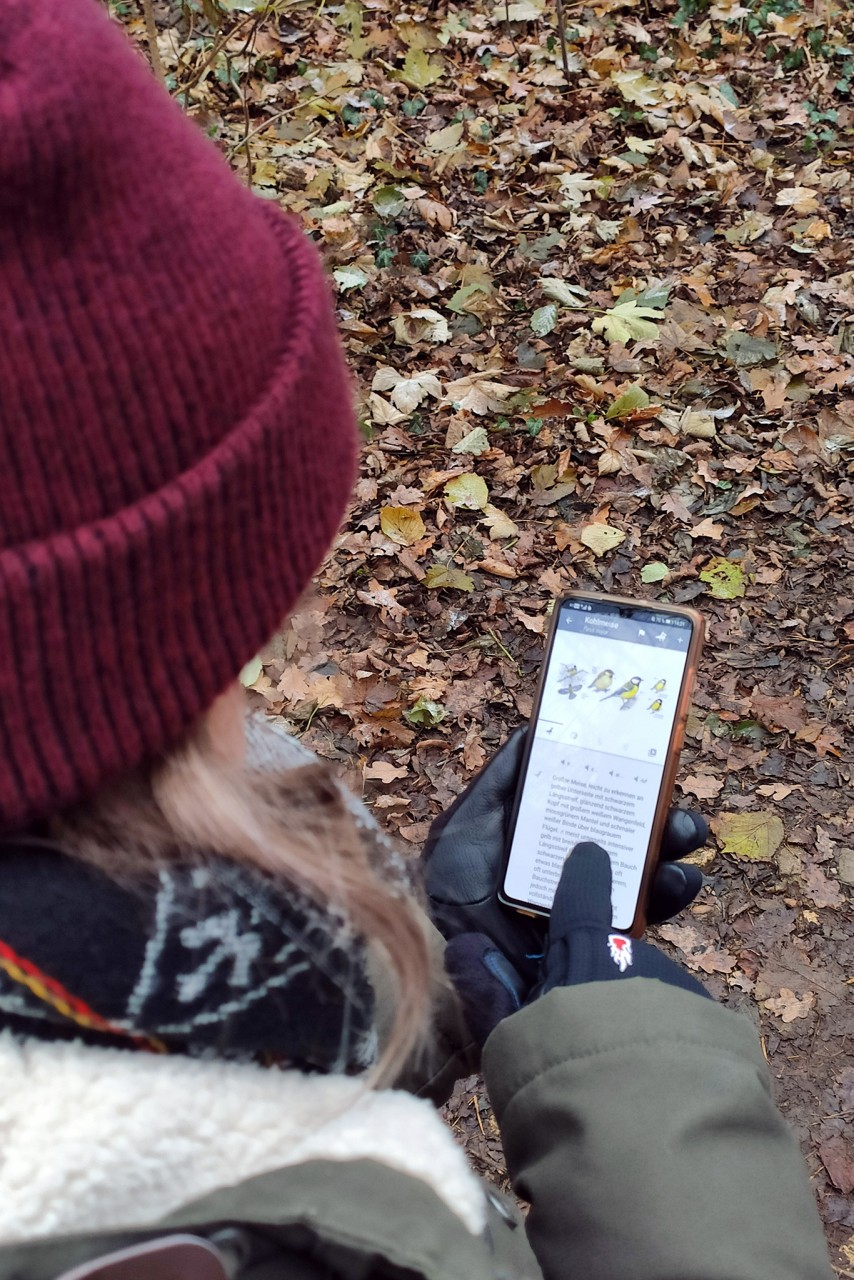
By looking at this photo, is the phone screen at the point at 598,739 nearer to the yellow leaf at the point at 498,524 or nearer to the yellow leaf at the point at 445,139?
the yellow leaf at the point at 498,524

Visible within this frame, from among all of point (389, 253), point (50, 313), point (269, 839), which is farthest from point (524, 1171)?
point (389, 253)

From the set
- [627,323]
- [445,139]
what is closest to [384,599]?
[627,323]

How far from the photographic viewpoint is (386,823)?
116 inches

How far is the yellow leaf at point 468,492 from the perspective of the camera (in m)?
3.46

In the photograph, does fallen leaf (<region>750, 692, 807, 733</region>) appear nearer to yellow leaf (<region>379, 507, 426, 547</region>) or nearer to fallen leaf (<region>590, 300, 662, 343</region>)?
yellow leaf (<region>379, 507, 426, 547</region>)

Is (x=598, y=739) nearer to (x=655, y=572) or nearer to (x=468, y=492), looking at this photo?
(x=655, y=572)

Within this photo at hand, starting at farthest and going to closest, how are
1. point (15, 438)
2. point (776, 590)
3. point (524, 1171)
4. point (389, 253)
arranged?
point (389, 253) < point (776, 590) < point (524, 1171) < point (15, 438)

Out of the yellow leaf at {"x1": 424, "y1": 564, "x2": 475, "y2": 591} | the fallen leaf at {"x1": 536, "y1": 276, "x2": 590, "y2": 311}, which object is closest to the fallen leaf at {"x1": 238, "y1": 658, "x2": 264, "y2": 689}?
the yellow leaf at {"x1": 424, "y1": 564, "x2": 475, "y2": 591}

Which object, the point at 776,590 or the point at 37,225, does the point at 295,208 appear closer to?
the point at 776,590

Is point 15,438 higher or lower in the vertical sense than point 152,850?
higher

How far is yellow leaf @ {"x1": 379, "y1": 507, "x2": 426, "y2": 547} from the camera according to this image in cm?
342

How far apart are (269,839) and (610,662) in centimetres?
137

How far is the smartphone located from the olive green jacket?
691mm

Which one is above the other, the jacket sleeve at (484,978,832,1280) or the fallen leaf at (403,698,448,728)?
the jacket sleeve at (484,978,832,1280)
